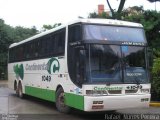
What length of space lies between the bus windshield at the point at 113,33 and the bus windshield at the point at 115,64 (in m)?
0.29

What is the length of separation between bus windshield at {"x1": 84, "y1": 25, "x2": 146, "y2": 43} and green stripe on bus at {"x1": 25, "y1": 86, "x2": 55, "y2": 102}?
370cm

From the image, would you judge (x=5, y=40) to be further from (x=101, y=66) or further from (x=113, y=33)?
(x=101, y=66)

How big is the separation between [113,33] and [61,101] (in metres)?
3.36

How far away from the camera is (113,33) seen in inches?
501

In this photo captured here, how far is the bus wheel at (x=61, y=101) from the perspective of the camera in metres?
14.1

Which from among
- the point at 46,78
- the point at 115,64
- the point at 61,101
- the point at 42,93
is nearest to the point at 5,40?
the point at 42,93

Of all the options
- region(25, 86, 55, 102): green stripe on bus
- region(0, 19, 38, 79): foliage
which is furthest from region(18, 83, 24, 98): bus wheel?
region(0, 19, 38, 79): foliage

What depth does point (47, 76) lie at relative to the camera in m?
16.0

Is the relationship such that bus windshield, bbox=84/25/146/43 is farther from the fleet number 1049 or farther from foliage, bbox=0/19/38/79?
foliage, bbox=0/19/38/79

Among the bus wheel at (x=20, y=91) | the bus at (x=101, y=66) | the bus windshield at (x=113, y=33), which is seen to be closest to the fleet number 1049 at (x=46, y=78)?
the bus at (x=101, y=66)

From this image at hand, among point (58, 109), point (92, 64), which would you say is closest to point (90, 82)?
point (92, 64)

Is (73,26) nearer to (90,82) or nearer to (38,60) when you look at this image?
(90,82)

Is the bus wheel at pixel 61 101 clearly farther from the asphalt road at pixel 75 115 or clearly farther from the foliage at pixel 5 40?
the foliage at pixel 5 40

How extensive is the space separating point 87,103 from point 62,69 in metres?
2.58
